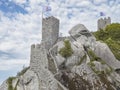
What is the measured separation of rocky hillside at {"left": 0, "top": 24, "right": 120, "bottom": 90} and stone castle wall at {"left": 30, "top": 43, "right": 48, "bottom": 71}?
259 millimetres

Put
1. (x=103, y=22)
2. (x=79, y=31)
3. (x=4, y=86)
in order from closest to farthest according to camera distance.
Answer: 1. (x=4, y=86)
2. (x=79, y=31)
3. (x=103, y=22)

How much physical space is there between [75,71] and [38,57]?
3.83m

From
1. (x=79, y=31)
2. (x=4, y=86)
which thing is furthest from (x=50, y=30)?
(x=4, y=86)

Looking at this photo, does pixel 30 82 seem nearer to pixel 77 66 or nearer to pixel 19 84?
pixel 19 84

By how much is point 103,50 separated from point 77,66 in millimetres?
4584

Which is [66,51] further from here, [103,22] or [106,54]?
[103,22]

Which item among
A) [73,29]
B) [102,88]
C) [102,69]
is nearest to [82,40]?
[73,29]

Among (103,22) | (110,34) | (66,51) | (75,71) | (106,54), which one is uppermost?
(103,22)

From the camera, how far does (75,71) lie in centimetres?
2912

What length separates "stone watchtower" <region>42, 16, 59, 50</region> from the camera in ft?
122

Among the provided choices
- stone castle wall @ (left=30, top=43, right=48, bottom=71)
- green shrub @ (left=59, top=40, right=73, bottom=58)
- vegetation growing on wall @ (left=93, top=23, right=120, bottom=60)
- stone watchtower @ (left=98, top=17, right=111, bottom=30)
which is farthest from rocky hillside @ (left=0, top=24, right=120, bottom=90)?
stone watchtower @ (left=98, top=17, right=111, bottom=30)

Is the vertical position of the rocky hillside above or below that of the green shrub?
below

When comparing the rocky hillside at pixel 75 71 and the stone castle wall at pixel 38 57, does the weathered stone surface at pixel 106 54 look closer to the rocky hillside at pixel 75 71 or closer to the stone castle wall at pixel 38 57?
the rocky hillside at pixel 75 71

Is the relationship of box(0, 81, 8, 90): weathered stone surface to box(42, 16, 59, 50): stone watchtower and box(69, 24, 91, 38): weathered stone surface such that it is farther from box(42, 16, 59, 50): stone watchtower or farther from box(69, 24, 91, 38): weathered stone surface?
box(69, 24, 91, 38): weathered stone surface
